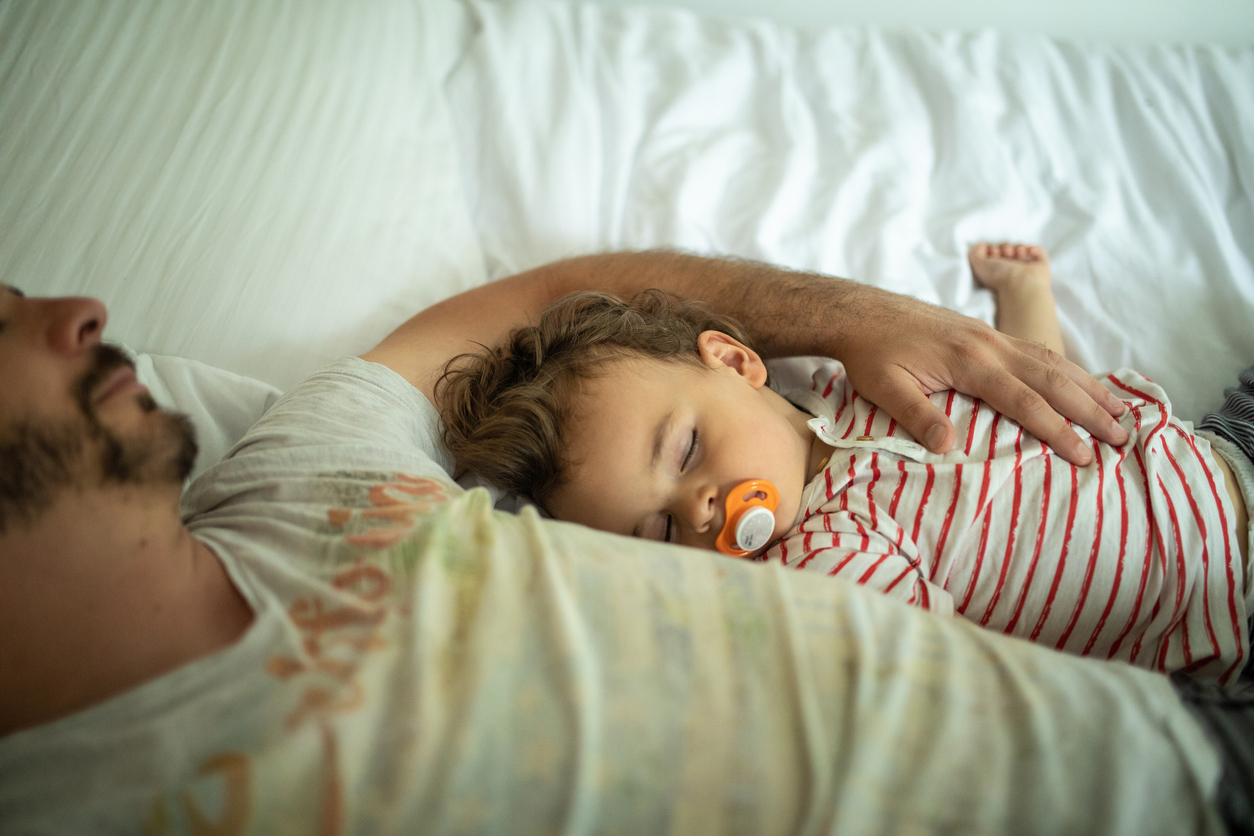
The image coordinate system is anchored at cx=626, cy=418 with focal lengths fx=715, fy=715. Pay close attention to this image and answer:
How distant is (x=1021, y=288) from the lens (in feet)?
4.32

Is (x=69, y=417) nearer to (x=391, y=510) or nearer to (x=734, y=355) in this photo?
(x=391, y=510)

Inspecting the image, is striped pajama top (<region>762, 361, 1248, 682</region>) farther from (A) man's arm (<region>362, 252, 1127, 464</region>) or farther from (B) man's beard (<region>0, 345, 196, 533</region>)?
(B) man's beard (<region>0, 345, 196, 533</region>)

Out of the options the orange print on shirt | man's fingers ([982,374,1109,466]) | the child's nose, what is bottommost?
the orange print on shirt

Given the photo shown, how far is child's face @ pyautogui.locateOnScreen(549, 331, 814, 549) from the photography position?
970 mm

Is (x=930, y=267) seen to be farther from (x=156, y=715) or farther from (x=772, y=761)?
(x=156, y=715)

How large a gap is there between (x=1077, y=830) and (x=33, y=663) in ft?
2.80

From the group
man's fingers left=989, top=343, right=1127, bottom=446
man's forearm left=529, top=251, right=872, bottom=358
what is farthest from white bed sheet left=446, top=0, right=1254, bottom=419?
man's fingers left=989, top=343, right=1127, bottom=446

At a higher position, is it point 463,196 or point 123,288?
point 463,196

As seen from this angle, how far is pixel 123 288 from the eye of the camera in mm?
1069

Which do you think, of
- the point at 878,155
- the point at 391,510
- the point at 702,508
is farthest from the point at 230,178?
the point at 878,155

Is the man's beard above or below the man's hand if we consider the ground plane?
below

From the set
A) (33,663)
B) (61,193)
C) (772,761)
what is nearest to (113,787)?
(33,663)

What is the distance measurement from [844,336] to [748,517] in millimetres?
378

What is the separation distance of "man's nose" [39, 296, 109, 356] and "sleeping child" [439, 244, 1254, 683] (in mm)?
482
